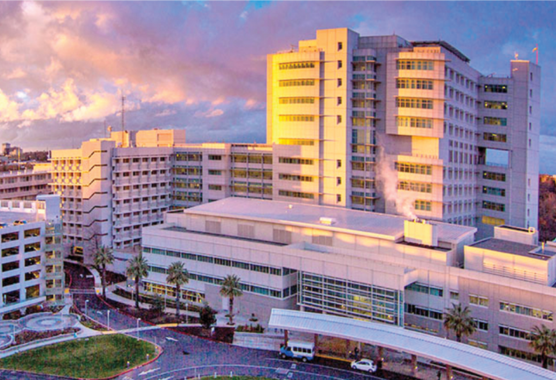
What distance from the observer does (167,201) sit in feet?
407

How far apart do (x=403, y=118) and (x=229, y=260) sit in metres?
41.8

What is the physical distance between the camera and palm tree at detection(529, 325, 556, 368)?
179ft

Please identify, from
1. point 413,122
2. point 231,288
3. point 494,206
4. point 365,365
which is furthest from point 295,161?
point 365,365

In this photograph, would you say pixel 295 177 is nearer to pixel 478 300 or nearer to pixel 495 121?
pixel 495 121

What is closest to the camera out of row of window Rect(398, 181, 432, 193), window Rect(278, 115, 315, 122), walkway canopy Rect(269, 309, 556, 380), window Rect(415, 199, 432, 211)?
walkway canopy Rect(269, 309, 556, 380)

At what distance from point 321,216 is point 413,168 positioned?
23.2 m

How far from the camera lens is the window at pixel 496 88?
111562 mm

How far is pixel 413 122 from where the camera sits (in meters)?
96.0

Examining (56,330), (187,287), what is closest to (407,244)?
(187,287)

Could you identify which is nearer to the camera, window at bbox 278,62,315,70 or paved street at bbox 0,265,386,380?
paved street at bbox 0,265,386,380

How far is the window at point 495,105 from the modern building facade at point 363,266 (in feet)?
148

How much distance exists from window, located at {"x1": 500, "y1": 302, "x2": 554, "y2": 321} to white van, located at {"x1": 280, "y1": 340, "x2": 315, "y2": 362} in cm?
2280

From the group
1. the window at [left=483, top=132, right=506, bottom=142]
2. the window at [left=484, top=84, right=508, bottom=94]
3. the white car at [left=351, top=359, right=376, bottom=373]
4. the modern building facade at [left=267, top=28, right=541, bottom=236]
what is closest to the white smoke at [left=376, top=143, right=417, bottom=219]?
the modern building facade at [left=267, top=28, right=541, bottom=236]

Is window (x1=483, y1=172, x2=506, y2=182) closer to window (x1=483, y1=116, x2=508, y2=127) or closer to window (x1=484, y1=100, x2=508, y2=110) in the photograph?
window (x1=483, y1=116, x2=508, y2=127)
